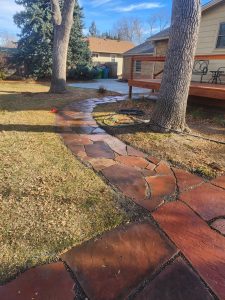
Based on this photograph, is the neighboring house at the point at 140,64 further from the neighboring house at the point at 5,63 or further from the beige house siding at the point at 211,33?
the beige house siding at the point at 211,33

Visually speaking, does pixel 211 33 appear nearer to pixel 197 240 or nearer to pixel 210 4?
pixel 210 4

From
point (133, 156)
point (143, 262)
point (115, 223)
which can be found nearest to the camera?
point (143, 262)

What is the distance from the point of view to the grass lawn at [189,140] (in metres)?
3.16

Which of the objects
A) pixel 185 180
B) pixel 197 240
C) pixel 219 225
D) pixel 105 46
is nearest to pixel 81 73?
pixel 105 46

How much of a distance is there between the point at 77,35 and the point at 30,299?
62.7 ft

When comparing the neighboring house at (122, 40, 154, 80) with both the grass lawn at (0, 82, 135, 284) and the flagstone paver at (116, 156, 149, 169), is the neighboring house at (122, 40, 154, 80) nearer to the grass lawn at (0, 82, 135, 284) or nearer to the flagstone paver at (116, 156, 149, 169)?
the flagstone paver at (116, 156, 149, 169)

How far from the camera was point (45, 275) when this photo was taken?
150cm

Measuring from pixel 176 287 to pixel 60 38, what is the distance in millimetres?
9822

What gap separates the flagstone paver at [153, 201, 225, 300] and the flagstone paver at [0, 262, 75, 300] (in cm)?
87

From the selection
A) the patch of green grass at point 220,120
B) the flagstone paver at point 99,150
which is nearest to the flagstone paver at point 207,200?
the flagstone paver at point 99,150

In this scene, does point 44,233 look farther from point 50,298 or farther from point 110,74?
point 110,74

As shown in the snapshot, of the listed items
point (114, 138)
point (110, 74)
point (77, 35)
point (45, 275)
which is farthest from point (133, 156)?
point (110, 74)

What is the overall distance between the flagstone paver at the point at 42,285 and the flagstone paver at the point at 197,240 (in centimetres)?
87

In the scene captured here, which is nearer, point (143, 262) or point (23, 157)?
point (143, 262)
